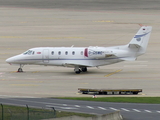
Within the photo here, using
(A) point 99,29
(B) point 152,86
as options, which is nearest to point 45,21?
(A) point 99,29

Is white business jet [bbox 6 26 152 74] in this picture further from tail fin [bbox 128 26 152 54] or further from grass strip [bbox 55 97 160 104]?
grass strip [bbox 55 97 160 104]

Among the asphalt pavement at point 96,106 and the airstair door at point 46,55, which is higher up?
the airstair door at point 46,55

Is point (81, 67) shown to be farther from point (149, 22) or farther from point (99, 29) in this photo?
point (149, 22)

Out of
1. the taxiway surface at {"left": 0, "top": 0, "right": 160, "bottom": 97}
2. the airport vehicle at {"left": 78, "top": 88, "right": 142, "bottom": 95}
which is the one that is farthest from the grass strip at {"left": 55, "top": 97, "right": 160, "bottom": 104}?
the taxiway surface at {"left": 0, "top": 0, "right": 160, "bottom": 97}

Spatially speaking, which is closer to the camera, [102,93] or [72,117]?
[72,117]

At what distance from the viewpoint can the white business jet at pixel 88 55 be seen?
190 feet

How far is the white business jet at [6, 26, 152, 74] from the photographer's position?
57938 mm

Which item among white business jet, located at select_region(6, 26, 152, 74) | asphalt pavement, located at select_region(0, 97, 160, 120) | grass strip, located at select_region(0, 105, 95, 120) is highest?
white business jet, located at select_region(6, 26, 152, 74)

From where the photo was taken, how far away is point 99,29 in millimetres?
93312

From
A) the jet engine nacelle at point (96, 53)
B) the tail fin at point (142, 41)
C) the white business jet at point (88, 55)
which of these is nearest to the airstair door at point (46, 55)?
the white business jet at point (88, 55)

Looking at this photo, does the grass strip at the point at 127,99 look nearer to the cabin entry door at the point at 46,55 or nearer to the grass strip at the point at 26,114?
the grass strip at the point at 26,114

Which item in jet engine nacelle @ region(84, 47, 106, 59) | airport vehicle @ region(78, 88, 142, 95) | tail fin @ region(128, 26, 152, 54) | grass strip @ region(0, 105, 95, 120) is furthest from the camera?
jet engine nacelle @ region(84, 47, 106, 59)

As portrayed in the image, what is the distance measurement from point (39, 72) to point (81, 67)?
17.3 feet

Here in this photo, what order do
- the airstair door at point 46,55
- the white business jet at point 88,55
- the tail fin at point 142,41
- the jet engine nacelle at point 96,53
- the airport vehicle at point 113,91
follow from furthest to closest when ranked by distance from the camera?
the airstair door at point 46,55, the jet engine nacelle at point 96,53, the white business jet at point 88,55, the tail fin at point 142,41, the airport vehicle at point 113,91
